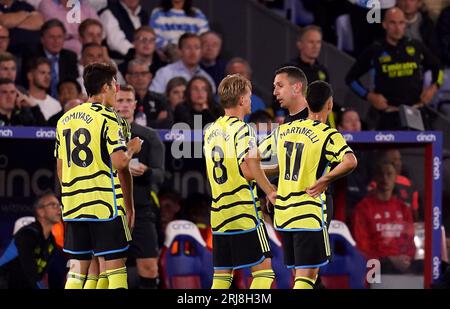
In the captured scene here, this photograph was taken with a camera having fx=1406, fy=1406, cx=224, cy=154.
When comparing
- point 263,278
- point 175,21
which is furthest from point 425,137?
point 263,278

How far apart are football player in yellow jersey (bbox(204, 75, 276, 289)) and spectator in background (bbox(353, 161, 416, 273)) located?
12.2 feet

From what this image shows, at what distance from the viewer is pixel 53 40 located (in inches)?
556

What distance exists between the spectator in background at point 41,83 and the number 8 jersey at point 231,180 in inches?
145

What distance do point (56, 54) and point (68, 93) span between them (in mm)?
811

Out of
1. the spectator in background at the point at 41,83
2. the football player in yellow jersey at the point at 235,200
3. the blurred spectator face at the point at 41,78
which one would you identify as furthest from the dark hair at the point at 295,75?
the blurred spectator face at the point at 41,78

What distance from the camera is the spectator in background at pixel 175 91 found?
13.9 metres

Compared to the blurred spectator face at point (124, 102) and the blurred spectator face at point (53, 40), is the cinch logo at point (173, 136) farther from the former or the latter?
the blurred spectator face at point (53, 40)

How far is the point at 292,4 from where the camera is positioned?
16406 mm

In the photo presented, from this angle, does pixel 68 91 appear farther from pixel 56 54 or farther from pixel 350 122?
pixel 350 122
